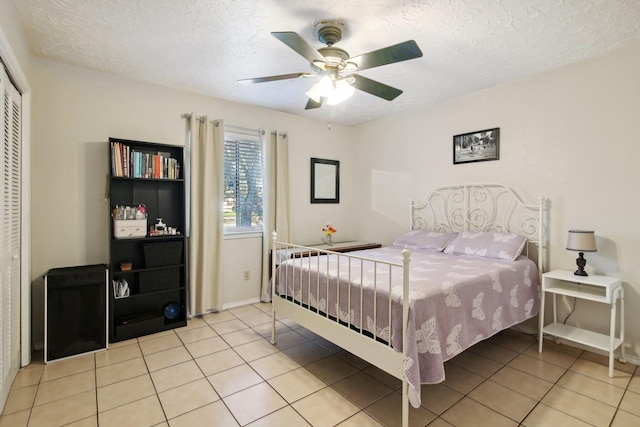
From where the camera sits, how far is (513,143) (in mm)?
3170

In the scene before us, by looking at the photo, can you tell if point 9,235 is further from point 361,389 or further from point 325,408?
point 361,389

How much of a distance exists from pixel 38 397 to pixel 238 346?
4.41 ft

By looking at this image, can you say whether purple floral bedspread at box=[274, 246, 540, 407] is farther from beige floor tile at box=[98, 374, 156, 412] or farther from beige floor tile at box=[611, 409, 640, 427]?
beige floor tile at box=[98, 374, 156, 412]

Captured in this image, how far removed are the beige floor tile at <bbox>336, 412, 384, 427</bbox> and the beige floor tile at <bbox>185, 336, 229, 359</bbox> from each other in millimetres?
1362

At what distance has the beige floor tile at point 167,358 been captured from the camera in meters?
2.48

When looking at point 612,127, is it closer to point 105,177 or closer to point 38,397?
point 105,177

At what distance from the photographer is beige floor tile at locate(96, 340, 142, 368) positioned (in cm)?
254

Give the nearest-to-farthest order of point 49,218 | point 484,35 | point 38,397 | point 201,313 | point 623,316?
point 38,397 → point 484,35 → point 623,316 → point 49,218 → point 201,313

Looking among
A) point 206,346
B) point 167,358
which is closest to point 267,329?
point 206,346

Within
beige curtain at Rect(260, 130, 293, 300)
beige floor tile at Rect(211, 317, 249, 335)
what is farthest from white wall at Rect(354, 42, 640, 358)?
beige floor tile at Rect(211, 317, 249, 335)

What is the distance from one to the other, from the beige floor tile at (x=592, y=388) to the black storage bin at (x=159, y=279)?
337 cm

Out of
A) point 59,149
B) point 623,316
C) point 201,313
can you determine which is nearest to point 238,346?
point 201,313

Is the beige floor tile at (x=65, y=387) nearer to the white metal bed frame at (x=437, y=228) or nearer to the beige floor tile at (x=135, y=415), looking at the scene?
the beige floor tile at (x=135, y=415)

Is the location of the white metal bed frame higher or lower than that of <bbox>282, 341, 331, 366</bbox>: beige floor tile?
higher
